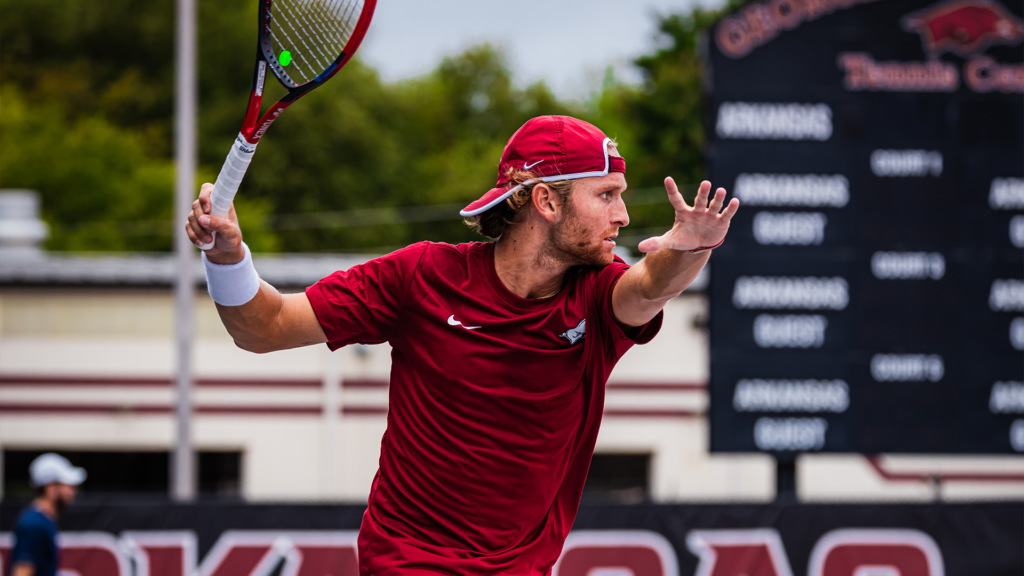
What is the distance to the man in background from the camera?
22.9ft

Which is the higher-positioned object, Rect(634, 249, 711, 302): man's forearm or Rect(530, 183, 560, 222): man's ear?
Rect(530, 183, 560, 222): man's ear

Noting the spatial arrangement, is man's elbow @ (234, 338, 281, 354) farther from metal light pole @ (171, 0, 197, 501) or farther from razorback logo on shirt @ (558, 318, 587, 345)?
metal light pole @ (171, 0, 197, 501)

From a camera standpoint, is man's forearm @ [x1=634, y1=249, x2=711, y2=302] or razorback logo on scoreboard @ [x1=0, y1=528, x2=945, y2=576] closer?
man's forearm @ [x1=634, y1=249, x2=711, y2=302]

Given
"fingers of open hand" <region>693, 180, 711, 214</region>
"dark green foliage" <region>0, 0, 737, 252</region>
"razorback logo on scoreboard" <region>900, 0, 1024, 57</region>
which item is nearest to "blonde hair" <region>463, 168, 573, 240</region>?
"fingers of open hand" <region>693, 180, 711, 214</region>

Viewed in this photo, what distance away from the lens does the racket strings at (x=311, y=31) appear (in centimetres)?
286

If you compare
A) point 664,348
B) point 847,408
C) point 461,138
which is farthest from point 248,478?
point 461,138

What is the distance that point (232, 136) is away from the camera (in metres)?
32.3

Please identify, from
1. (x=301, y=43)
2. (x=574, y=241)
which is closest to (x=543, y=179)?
(x=574, y=241)

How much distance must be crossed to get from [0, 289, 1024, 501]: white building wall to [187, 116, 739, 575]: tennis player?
10066mm

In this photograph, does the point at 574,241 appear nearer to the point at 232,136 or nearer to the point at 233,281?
the point at 233,281

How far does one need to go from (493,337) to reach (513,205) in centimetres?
35

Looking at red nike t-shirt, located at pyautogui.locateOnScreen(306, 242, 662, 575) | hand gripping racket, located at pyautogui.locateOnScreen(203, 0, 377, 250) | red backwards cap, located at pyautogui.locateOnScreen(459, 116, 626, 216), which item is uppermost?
hand gripping racket, located at pyautogui.locateOnScreen(203, 0, 377, 250)

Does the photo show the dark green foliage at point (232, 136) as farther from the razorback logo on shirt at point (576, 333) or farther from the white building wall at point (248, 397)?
the razorback logo on shirt at point (576, 333)

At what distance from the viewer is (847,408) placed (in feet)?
25.5
